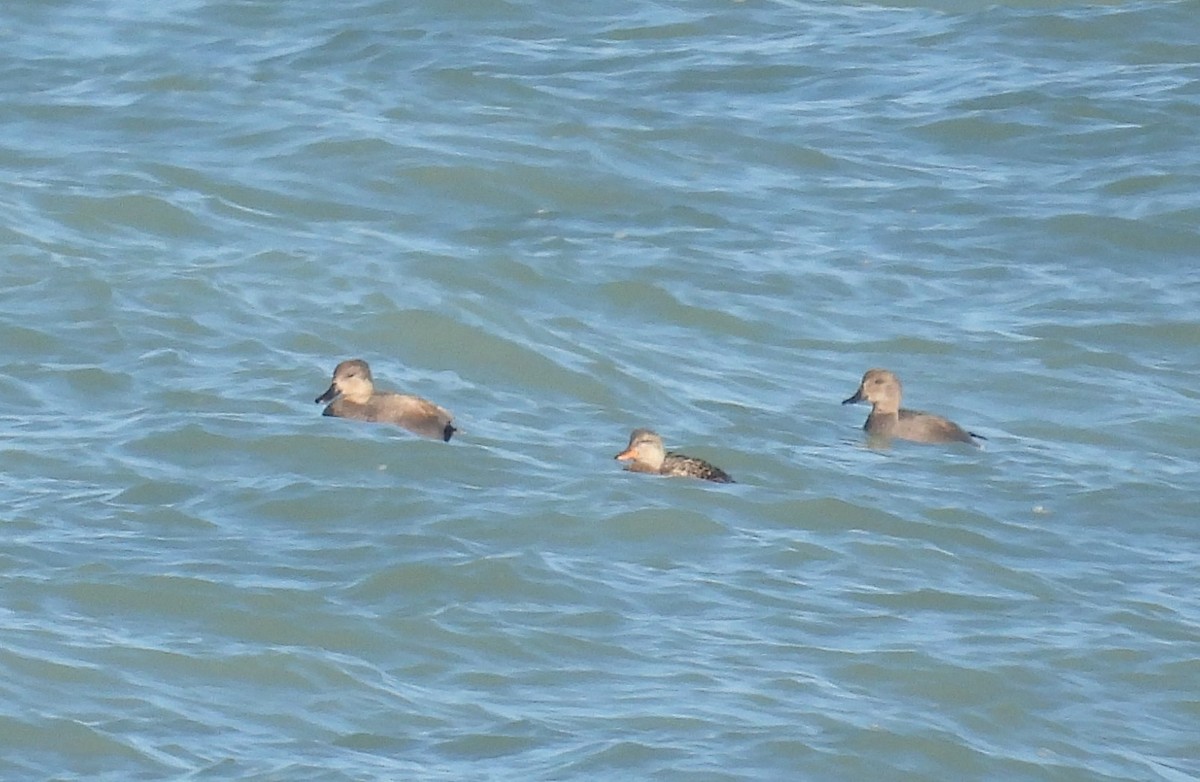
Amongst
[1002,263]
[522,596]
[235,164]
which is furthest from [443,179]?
[522,596]

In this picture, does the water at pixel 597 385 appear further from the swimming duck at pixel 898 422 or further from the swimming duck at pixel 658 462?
the swimming duck at pixel 658 462

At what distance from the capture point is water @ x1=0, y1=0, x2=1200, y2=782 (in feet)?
28.3

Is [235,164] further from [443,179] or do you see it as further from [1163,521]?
[1163,521]

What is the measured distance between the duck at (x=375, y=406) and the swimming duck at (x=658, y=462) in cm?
95

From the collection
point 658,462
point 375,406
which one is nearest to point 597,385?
point 375,406

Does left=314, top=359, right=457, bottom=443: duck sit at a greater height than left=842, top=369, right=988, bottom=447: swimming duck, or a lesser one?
greater

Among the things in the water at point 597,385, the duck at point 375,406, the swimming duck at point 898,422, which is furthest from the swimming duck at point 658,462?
the swimming duck at point 898,422

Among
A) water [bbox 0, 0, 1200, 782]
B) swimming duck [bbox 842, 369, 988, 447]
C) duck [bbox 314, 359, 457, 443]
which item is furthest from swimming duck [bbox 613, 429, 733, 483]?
swimming duck [bbox 842, 369, 988, 447]

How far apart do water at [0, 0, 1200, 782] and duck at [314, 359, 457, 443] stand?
0.51ft

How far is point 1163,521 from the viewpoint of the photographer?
11.2 metres

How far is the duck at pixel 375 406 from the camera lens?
11.8 metres

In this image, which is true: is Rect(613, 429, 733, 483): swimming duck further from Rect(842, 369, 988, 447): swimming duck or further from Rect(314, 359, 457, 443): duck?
Rect(842, 369, 988, 447): swimming duck

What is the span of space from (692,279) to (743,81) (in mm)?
4653

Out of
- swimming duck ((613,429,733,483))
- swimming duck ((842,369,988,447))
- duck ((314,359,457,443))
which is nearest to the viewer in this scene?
swimming duck ((613,429,733,483))
